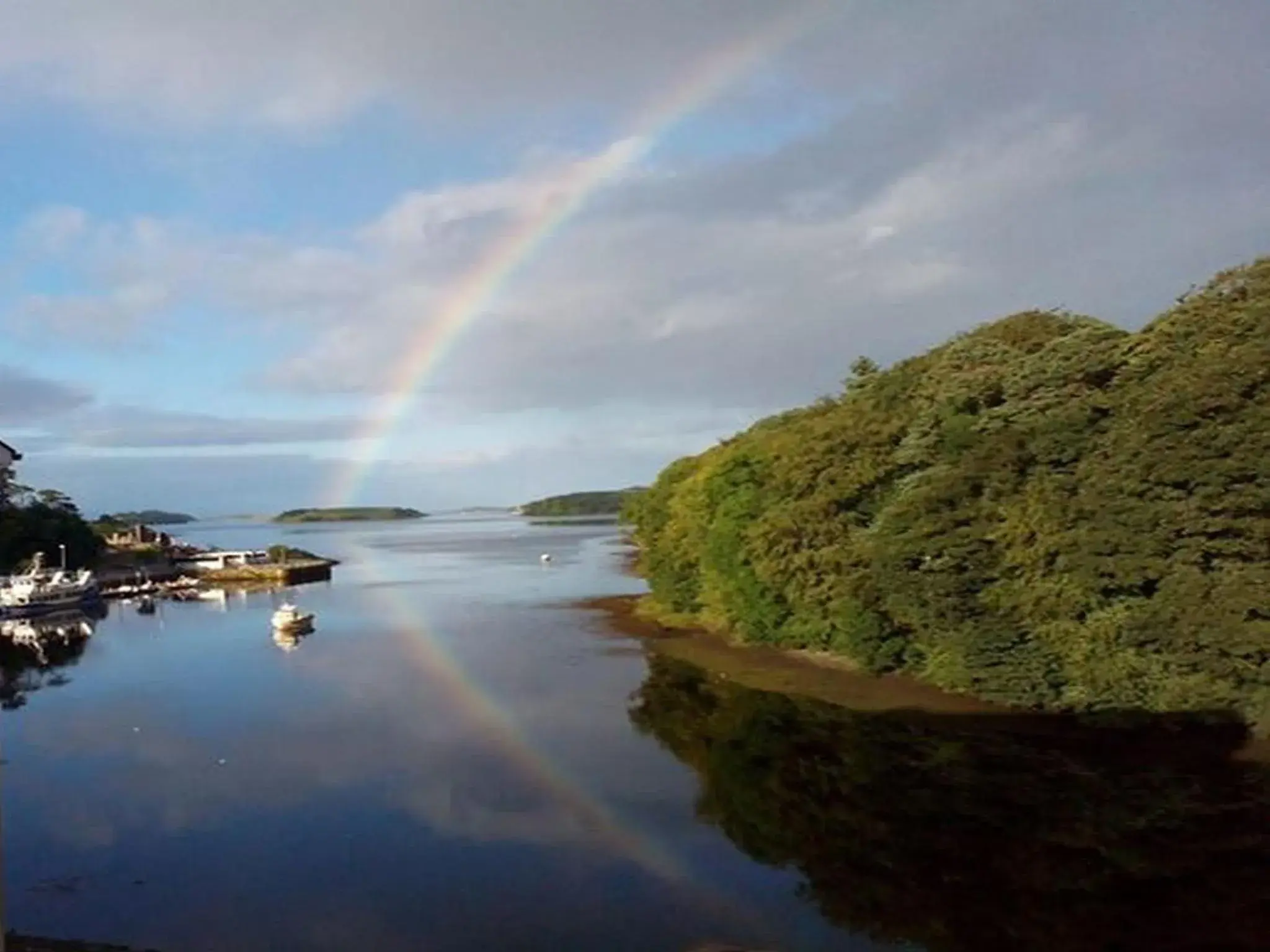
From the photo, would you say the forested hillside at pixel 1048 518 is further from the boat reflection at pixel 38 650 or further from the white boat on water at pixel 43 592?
the white boat on water at pixel 43 592

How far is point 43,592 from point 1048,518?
6014 centimetres

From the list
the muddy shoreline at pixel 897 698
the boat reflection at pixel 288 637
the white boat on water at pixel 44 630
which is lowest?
the muddy shoreline at pixel 897 698

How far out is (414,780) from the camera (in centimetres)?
2319

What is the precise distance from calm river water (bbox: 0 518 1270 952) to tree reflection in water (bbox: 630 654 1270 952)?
0.06 meters

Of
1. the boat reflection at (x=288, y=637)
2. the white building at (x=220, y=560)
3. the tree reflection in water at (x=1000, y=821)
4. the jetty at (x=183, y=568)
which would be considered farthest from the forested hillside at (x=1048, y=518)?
the white building at (x=220, y=560)

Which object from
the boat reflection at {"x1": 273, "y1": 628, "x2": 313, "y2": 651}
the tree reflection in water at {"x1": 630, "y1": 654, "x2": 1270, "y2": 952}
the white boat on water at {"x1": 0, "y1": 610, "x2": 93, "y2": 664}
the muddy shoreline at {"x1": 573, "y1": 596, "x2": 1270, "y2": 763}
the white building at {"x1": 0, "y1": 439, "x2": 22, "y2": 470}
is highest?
the white building at {"x1": 0, "y1": 439, "x2": 22, "y2": 470}

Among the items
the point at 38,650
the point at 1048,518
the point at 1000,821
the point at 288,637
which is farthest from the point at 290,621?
the point at 1000,821

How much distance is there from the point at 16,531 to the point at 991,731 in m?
76.2

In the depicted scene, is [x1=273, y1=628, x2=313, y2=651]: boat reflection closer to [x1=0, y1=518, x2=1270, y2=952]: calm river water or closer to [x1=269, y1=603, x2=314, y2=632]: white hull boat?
[x1=269, y1=603, x2=314, y2=632]: white hull boat

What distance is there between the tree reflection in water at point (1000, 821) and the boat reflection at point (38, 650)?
21.9 meters

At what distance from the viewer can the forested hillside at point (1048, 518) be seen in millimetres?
23469

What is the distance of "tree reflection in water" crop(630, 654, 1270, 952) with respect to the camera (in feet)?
50.2

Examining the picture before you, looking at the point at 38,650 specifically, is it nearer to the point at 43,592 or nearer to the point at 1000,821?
the point at 43,592

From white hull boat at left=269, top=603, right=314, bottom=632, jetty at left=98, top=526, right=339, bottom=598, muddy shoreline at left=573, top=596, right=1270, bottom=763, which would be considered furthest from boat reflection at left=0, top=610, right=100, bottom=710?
muddy shoreline at left=573, top=596, right=1270, bottom=763
